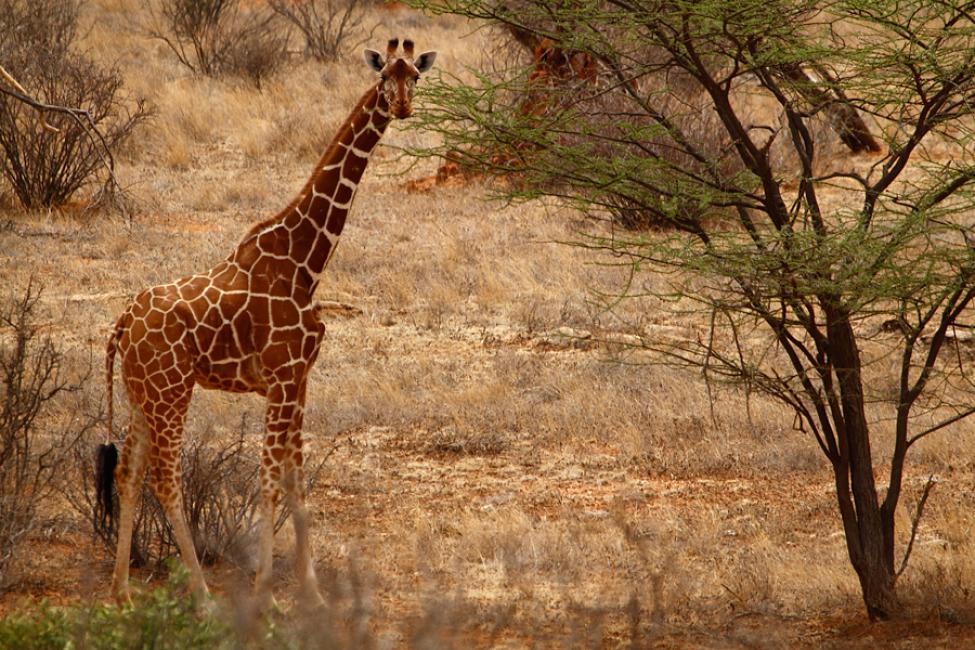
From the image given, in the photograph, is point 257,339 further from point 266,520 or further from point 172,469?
point 266,520

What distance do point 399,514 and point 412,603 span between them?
4.76 feet

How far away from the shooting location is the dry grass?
631 cm

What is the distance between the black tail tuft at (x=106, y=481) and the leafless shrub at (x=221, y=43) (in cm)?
1603

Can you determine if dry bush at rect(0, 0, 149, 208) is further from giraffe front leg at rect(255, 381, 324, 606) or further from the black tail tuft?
A: giraffe front leg at rect(255, 381, 324, 606)

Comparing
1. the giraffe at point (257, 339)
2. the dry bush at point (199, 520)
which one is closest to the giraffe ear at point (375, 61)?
the giraffe at point (257, 339)

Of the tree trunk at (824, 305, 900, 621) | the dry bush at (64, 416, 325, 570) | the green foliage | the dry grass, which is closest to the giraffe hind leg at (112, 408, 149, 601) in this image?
the dry grass

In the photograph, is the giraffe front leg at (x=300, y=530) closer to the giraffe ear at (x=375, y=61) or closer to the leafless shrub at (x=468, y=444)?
the giraffe ear at (x=375, y=61)

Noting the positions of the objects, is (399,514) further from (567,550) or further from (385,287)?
(385,287)

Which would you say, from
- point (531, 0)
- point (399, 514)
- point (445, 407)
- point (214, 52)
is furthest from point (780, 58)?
point (214, 52)

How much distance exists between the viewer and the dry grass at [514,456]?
6.31m

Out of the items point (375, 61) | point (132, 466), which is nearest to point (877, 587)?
point (375, 61)

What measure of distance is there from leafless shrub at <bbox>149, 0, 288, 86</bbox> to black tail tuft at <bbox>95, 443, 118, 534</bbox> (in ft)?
52.6

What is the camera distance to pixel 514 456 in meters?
8.76

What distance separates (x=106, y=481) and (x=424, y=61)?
2.35 meters
